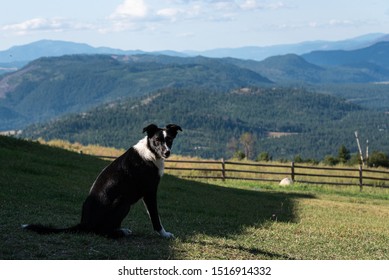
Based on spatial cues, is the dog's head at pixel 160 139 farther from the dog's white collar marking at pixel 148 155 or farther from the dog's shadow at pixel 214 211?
the dog's shadow at pixel 214 211

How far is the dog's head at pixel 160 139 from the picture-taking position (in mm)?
9141

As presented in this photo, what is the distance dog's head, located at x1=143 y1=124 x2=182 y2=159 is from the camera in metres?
9.14

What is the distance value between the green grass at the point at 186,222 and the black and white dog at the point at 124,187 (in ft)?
0.81

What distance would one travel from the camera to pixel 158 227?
991 cm

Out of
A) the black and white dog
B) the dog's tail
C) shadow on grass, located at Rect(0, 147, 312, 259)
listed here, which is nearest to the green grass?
shadow on grass, located at Rect(0, 147, 312, 259)

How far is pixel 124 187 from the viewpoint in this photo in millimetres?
9359

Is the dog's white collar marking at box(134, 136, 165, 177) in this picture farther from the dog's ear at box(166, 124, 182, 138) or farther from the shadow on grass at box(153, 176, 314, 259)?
the shadow on grass at box(153, 176, 314, 259)

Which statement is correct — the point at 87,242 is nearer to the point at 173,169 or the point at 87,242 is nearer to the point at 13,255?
the point at 13,255

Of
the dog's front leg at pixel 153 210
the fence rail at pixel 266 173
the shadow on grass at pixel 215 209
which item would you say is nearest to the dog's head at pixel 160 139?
the dog's front leg at pixel 153 210

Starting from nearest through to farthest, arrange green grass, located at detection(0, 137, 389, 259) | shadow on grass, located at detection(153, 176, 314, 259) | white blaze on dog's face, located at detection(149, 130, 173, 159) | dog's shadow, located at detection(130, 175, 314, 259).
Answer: green grass, located at detection(0, 137, 389, 259) < white blaze on dog's face, located at detection(149, 130, 173, 159) < shadow on grass, located at detection(153, 176, 314, 259) < dog's shadow, located at detection(130, 175, 314, 259)

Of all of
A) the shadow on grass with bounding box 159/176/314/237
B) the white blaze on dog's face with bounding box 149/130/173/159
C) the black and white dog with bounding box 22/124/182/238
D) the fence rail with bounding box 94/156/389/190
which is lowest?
the fence rail with bounding box 94/156/389/190

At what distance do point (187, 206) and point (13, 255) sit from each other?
10.3 m

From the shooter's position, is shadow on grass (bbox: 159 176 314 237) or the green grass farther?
shadow on grass (bbox: 159 176 314 237)
